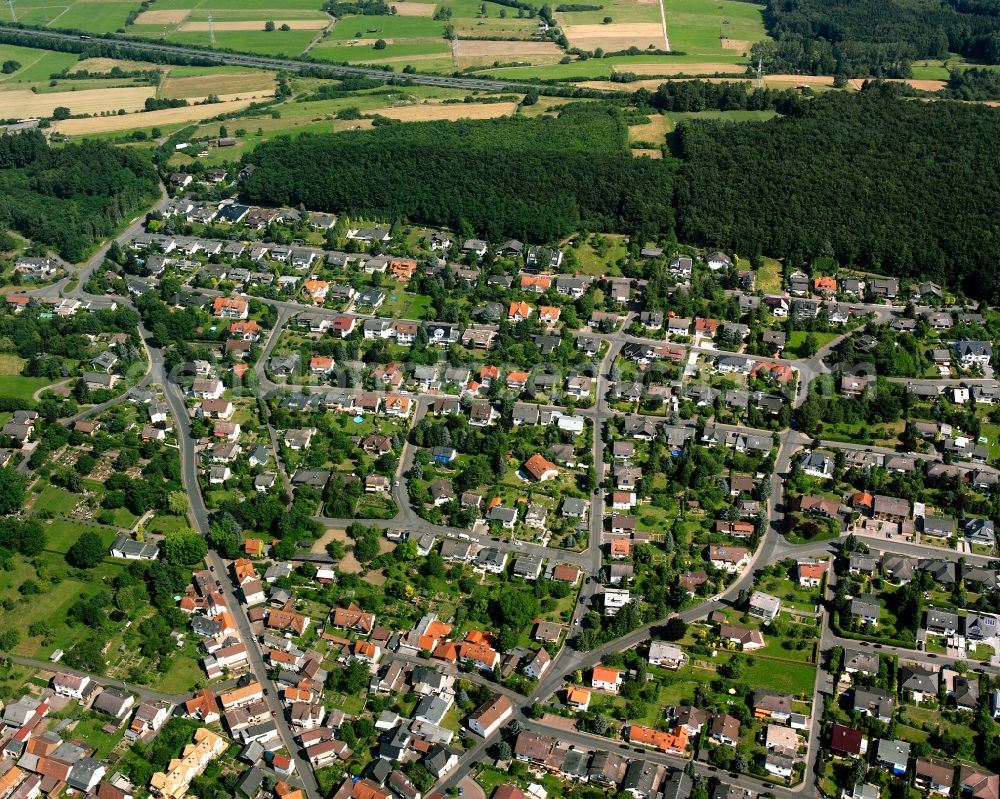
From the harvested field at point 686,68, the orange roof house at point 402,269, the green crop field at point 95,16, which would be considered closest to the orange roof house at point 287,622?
the orange roof house at point 402,269

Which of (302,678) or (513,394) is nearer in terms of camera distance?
(302,678)

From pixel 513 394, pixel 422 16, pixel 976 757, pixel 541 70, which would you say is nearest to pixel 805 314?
pixel 513 394

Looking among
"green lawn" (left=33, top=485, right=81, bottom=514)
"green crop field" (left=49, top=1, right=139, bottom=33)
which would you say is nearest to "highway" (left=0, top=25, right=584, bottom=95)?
"green crop field" (left=49, top=1, right=139, bottom=33)

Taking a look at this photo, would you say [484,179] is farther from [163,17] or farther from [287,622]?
[163,17]

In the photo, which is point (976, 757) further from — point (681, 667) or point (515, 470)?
point (515, 470)

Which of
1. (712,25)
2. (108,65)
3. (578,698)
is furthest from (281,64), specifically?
(578,698)

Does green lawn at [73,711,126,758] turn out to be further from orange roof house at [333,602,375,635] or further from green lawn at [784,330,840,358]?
green lawn at [784,330,840,358]

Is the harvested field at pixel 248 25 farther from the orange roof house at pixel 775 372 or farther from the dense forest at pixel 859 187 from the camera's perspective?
the orange roof house at pixel 775 372
